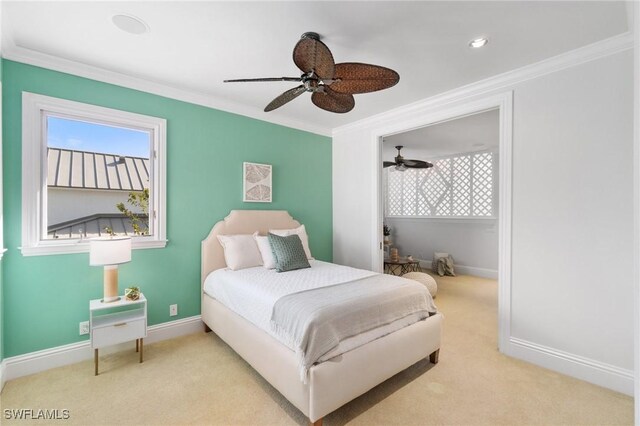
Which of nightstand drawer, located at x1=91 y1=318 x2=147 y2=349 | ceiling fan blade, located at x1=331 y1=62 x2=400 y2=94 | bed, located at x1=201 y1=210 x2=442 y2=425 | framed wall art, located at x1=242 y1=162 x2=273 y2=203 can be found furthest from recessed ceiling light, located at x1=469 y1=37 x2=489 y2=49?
nightstand drawer, located at x1=91 y1=318 x2=147 y2=349

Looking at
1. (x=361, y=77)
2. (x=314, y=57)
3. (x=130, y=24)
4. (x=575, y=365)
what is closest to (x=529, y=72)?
(x=361, y=77)

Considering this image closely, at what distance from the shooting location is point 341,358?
1.79 meters

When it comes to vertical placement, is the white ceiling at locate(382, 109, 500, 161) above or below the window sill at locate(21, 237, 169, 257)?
above

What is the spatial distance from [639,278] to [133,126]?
3.55m

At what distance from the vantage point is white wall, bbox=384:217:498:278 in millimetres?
5645

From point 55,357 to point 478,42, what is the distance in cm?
419

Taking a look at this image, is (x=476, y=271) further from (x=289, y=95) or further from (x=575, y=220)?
(x=289, y=95)

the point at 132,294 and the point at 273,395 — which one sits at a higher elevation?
the point at 132,294

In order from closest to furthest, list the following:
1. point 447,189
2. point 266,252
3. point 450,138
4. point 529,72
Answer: point 529,72
point 266,252
point 450,138
point 447,189

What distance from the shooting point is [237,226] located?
11.2 feet

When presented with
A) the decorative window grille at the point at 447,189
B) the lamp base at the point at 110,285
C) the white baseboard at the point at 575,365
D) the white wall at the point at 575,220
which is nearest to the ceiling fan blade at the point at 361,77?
the white wall at the point at 575,220

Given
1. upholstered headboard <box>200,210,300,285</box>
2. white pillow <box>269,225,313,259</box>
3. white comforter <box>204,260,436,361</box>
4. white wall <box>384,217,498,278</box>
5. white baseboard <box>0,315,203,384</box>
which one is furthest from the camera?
white wall <box>384,217,498,278</box>

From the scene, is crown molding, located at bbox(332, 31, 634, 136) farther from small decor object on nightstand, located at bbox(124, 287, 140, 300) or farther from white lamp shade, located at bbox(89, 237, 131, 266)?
small decor object on nightstand, located at bbox(124, 287, 140, 300)

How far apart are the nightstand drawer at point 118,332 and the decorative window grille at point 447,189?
19.1 ft
